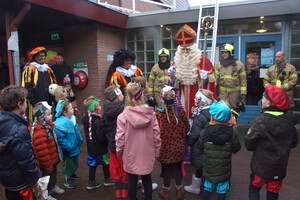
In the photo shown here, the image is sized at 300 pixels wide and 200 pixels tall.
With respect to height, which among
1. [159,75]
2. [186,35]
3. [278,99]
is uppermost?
[186,35]

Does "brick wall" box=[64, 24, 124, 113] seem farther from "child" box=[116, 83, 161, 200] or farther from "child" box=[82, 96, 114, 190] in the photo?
"child" box=[116, 83, 161, 200]

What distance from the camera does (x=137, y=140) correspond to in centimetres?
288

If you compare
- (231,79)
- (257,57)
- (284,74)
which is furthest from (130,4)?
(284,74)

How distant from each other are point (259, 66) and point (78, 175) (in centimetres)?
548

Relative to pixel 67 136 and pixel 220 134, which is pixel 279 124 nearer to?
pixel 220 134

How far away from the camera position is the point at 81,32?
24.6 ft

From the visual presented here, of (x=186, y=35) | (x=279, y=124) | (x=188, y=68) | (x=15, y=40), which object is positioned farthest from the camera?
(x=15, y=40)

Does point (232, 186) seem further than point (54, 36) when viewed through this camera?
No

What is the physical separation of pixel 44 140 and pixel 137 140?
1084 millimetres

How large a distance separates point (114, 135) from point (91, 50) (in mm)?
4715

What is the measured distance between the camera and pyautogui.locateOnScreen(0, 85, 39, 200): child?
2.27 metres

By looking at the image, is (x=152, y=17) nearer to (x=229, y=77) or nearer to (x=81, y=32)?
(x=81, y=32)

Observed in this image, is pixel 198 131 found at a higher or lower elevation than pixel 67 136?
higher

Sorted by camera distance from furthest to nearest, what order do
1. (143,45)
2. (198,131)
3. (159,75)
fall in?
(143,45), (159,75), (198,131)
